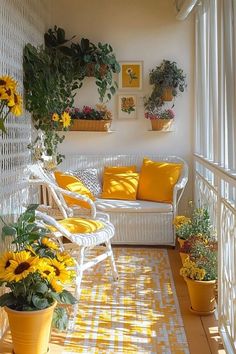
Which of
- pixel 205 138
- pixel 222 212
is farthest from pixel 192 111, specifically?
pixel 222 212

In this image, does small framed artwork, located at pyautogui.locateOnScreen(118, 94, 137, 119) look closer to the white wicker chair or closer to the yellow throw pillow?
the yellow throw pillow

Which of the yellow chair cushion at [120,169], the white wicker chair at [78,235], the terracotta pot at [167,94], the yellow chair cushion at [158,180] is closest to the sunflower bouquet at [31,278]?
the white wicker chair at [78,235]

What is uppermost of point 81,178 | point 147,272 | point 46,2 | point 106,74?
point 46,2

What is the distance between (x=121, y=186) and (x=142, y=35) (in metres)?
1.73

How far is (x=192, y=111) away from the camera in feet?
17.6

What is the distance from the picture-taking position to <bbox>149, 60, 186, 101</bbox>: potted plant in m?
5.16

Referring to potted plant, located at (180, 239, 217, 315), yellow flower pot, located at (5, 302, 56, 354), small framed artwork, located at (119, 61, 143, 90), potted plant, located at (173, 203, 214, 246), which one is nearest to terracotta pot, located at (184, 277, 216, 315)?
potted plant, located at (180, 239, 217, 315)

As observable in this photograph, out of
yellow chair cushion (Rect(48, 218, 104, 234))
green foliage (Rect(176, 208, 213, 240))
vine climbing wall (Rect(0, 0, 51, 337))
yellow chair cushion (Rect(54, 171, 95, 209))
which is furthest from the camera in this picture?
yellow chair cushion (Rect(54, 171, 95, 209))

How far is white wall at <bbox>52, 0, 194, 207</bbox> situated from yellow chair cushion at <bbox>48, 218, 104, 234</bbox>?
2.06m

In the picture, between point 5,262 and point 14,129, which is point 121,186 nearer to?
point 14,129

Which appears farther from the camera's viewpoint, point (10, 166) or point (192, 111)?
point (192, 111)

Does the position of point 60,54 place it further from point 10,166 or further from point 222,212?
point 222,212

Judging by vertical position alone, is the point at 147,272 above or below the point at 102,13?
below

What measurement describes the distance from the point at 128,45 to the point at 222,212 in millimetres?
3103
